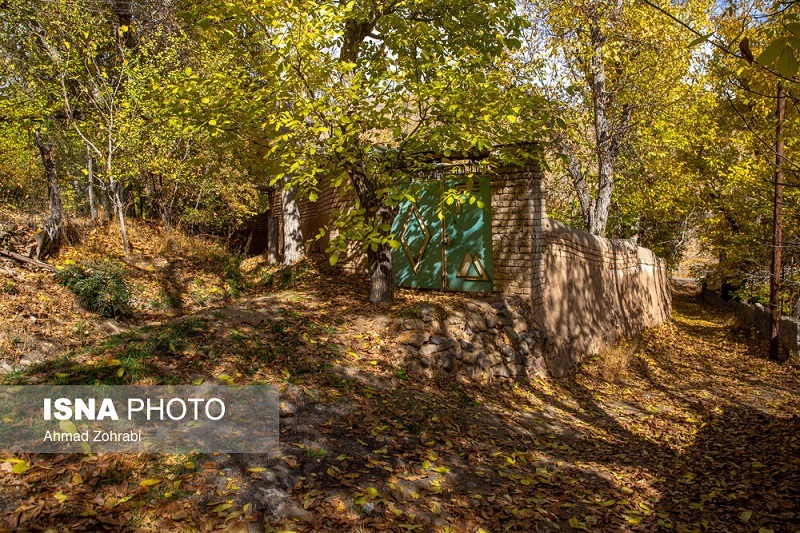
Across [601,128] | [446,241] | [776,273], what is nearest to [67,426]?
[446,241]

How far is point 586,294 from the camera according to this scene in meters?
11.3

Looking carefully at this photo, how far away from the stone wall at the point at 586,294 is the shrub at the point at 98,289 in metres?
7.70

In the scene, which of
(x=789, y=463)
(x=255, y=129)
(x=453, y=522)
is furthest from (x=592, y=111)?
(x=453, y=522)

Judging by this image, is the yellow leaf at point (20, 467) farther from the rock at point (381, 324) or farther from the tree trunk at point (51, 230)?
the tree trunk at point (51, 230)

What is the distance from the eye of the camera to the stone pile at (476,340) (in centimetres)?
729

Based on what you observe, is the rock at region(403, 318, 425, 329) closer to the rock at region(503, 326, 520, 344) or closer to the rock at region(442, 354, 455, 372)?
the rock at region(442, 354, 455, 372)

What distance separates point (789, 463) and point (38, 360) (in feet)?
31.2

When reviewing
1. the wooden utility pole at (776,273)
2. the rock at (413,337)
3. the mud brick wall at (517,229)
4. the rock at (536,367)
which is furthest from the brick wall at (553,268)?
the wooden utility pole at (776,273)

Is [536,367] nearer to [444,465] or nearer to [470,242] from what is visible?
[470,242]

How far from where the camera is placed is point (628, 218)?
2072 centimetres

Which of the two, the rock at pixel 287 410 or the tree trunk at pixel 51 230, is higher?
the tree trunk at pixel 51 230

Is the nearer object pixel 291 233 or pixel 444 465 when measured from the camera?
pixel 444 465

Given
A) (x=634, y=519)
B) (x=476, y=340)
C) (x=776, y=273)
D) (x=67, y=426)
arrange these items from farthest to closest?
(x=776, y=273) → (x=476, y=340) → (x=634, y=519) → (x=67, y=426)

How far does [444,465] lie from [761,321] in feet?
46.6
